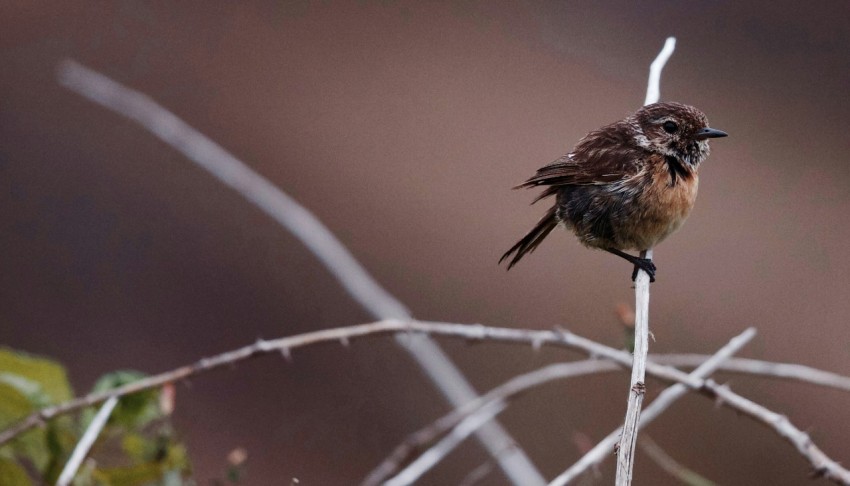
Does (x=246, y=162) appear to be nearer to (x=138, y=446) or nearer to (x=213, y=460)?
(x=213, y=460)

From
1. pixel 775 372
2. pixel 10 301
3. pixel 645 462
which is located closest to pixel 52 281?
pixel 10 301

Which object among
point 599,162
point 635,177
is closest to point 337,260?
point 599,162

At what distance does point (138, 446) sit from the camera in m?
2.92

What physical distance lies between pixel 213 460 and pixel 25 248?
2.45m

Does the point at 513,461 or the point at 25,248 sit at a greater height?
the point at 25,248

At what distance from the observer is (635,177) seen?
12.2 feet

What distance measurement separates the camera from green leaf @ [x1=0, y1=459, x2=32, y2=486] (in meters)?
2.74

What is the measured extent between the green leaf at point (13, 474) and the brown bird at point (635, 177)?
1.92 metres

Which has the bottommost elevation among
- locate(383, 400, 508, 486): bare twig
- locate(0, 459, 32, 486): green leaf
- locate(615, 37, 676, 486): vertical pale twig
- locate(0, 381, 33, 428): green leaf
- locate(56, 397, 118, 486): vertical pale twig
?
locate(615, 37, 676, 486): vertical pale twig

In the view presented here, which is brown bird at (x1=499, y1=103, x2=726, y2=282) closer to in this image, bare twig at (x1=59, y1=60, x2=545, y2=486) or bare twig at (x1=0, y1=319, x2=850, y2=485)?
bare twig at (x1=59, y1=60, x2=545, y2=486)

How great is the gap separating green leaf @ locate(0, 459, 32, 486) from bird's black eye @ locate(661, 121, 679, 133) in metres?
2.61

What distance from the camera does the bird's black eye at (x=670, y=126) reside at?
3.68m

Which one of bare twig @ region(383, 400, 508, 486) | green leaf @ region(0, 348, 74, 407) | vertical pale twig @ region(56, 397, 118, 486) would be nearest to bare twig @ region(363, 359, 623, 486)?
bare twig @ region(383, 400, 508, 486)

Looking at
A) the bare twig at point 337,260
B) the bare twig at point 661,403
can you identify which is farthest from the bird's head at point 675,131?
the bare twig at point 337,260
